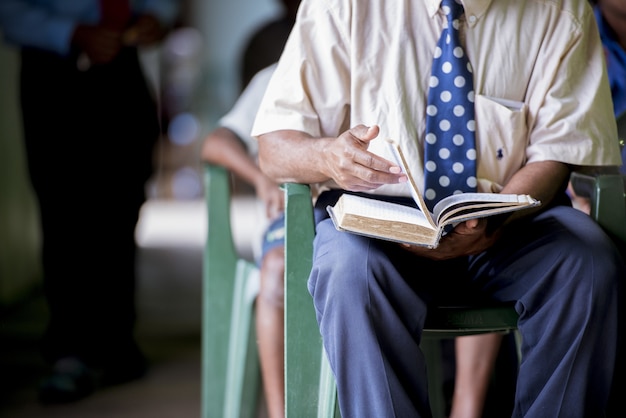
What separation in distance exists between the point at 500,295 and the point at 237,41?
8385 millimetres

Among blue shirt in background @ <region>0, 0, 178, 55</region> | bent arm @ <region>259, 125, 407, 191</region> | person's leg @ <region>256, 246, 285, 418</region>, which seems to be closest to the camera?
bent arm @ <region>259, 125, 407, 191</region>

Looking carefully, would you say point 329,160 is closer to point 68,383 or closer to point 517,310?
point 517,310

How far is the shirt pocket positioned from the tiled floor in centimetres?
118

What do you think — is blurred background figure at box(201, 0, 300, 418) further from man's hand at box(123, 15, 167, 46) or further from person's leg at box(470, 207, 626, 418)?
person's leg at box(470, 207, 626, 418)

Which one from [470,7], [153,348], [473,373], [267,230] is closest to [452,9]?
[470,7]

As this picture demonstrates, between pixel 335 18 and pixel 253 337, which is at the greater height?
pixel 335 18

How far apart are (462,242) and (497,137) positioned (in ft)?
0.87

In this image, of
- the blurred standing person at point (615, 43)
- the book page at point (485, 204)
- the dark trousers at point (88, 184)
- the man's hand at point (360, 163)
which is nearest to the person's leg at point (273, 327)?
the man's hand at point (360, 163)

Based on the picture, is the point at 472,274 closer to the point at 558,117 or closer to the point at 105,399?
the point at 558,117

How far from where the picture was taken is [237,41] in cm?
972

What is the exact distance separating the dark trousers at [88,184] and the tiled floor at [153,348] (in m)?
0.17

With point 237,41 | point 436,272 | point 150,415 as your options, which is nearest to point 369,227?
point 436,272

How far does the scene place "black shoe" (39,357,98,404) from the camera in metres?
2.61

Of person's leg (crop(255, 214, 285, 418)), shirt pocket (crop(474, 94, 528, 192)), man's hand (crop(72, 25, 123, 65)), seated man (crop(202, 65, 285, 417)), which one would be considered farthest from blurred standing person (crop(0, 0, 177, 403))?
shirt pocket (crop(474, 94, 528, 192))
